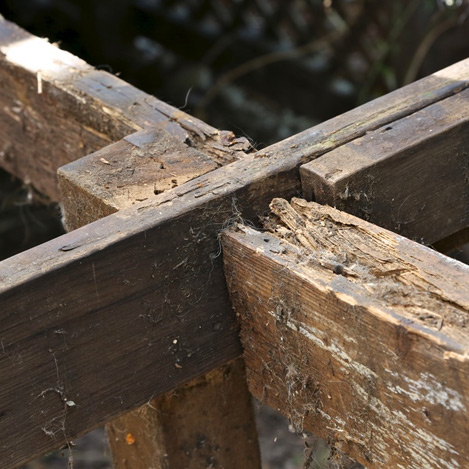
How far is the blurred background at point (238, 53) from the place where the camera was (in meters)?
4.73

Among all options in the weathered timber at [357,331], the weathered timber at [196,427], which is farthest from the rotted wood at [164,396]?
the weathered timber at [357,331]

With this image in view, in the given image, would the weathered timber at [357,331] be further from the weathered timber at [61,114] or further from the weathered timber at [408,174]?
the weathered timber at [61,114]

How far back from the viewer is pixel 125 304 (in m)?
1.31

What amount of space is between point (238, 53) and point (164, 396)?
3995mm

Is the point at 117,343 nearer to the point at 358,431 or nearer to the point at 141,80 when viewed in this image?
the point at 358,431

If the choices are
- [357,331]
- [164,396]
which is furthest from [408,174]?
[164,396]

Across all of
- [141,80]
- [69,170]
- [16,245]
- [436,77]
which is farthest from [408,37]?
[69,170]

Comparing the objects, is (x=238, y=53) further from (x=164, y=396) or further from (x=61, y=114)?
(x=164, y=396)

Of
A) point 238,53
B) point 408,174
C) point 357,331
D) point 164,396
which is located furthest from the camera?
point 238,53

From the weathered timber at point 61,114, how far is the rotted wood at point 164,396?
2.4 inches

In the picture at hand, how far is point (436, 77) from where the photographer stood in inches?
64.2

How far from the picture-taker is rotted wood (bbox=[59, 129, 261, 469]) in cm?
147

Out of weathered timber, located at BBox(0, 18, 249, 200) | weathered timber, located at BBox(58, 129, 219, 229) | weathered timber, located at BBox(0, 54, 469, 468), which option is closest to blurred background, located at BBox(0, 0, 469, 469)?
weathered timber, located at BBox(0, 18, 249, 200)

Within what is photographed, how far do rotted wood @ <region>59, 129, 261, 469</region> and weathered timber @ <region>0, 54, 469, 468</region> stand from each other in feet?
0.31
